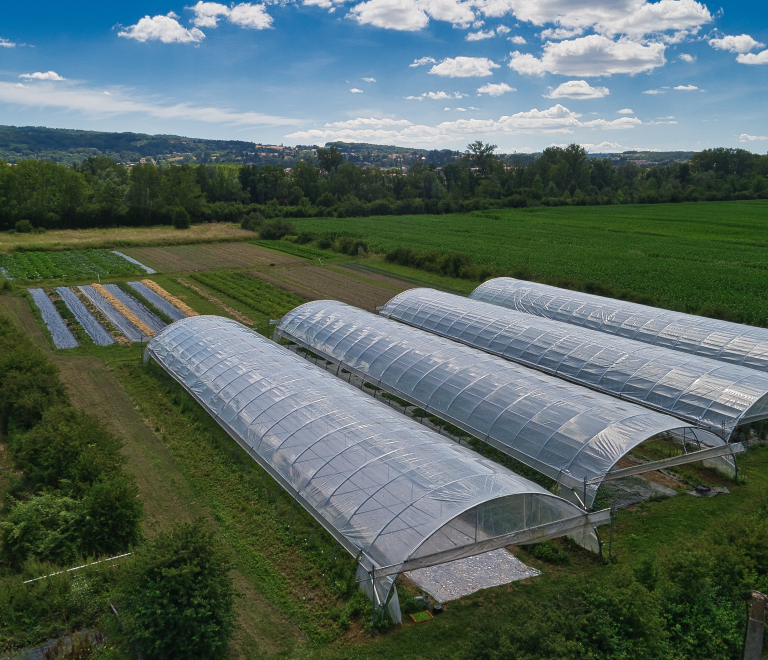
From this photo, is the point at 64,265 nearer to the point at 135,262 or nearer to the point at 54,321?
the point at 135,262

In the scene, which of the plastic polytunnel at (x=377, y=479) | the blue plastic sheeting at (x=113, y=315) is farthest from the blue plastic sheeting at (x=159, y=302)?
the plastic polytunnel at (x=377, y=479)

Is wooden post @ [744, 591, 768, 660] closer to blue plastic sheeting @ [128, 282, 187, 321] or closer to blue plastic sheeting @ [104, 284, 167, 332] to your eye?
blue plastic sheeting @ [128, 282, 187, 321]

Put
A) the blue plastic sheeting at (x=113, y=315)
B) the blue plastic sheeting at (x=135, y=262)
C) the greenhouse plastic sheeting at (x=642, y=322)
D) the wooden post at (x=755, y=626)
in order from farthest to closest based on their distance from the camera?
the blue plastic sheeting at (x=135, y=262), the blue plastic sheeting at (x=113, y=315), the greenhouse plastic sheeting at (x=642, y=322), the wooden post at (x=755, y=626)

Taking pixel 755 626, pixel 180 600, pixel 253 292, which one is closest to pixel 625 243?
pixel 253 292

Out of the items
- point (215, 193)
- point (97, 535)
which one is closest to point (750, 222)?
point (215, 193)

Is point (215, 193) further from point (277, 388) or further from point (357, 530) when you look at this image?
point (357, 530)

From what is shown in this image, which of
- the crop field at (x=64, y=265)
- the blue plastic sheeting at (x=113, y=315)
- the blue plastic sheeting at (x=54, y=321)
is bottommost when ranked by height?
the blue plastic sheeting at (x=54, y=321)

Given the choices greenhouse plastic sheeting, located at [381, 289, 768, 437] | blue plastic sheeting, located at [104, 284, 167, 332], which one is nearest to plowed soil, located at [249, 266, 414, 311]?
greenhouse plastic sheeting, located at [381, 289, 768, 437]

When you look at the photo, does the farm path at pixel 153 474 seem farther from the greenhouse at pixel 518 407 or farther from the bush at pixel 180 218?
the bush at pixel 180 218

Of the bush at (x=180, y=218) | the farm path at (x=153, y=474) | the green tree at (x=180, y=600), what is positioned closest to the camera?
the green tree at (x=180, y=600)
